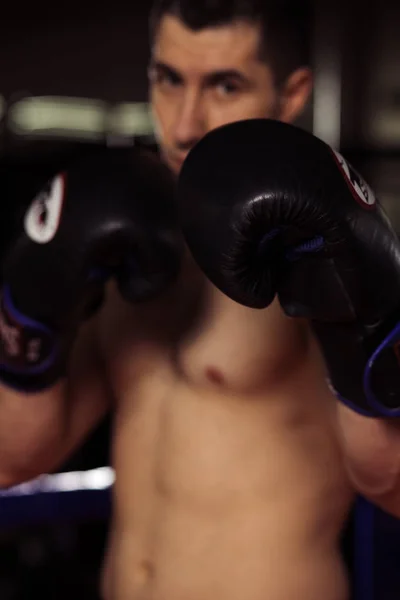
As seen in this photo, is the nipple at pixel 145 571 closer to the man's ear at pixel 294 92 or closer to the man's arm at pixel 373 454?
the man's arm at pixel 373 454

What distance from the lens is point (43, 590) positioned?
4.65 ft

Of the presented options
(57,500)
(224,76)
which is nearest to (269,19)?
(224,76)

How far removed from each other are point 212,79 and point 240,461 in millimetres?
417

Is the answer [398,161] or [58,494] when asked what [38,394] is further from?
[398,161]

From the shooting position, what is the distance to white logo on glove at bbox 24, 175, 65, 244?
32.9 inches

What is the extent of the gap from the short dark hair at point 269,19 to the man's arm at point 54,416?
372 mm

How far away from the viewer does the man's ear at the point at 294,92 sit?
35.8 inches

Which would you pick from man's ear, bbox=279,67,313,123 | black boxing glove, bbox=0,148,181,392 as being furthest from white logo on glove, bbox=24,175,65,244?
man's ear, bbox=279,67,313,123

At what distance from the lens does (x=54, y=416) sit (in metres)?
0.94

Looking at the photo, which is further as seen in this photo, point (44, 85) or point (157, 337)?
point (44, 85)

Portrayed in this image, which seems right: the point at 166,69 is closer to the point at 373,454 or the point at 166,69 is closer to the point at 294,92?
the point at 294,92

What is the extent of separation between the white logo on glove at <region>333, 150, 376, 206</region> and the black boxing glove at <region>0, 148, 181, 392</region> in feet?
0.63

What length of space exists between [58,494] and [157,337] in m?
0.39

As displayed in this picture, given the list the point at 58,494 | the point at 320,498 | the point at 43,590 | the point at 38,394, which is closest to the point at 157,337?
the point at 38,394
